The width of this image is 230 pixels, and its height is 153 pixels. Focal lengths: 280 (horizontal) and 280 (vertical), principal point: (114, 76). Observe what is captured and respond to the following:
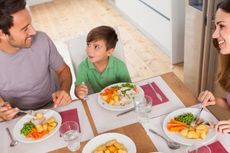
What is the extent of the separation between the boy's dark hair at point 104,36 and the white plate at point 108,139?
713 mm

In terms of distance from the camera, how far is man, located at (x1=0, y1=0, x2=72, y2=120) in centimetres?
153

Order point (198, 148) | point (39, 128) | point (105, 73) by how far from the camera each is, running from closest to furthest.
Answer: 1. point (198, 148)
2. point (39, 128)
3. point (105, 73)

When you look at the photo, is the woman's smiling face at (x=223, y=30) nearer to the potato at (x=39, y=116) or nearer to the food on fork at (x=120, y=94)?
the food on fork at (x=120, y=94)

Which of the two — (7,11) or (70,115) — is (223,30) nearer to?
(70,115)

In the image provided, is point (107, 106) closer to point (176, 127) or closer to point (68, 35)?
point (176, 127)

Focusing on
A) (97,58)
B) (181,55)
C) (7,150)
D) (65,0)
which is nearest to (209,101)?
(97,58)

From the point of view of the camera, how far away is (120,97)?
1495mm

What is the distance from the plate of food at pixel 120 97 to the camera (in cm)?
144

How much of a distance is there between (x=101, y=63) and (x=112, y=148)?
793 millimetres

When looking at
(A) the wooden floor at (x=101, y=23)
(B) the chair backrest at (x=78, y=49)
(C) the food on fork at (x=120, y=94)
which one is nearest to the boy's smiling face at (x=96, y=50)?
(B) the chair backrest at (x=78, y=49)

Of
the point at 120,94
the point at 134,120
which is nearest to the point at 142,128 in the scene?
the point at 134,120

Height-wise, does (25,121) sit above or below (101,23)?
above

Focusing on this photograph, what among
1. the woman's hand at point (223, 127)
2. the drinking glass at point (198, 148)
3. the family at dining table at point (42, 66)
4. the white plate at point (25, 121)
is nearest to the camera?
the drinking glass at point (198, 148)

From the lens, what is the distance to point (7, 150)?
4.21 feet
